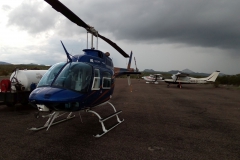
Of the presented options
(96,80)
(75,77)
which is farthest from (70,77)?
(96,80)

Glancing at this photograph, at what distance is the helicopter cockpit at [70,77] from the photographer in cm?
520

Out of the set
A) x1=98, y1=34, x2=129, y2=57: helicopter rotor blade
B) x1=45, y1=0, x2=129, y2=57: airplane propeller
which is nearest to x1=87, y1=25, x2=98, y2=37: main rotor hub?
x1=45, y1=0, x2=129, y2=57: airplane propeller

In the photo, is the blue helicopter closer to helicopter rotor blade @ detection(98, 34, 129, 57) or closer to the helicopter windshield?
the helicopter windshield

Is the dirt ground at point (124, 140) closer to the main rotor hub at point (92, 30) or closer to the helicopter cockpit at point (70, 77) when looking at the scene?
the helicopter cockpit at point (70, 77)

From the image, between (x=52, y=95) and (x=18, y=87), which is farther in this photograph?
(x=18, y=87)

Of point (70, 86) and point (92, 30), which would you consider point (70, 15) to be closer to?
point (92, 30)

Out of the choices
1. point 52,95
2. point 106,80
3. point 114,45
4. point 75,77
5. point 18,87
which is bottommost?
point 18,87

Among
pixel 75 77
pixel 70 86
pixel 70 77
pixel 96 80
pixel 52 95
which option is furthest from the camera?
pixel 96 80

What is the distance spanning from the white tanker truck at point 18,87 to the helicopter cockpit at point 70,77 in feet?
15.3

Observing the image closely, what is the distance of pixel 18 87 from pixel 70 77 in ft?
18.4

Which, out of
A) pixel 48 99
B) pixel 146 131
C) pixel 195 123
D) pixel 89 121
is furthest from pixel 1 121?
pixel 195 123

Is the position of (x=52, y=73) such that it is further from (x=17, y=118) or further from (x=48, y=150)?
(x=17, y=118)

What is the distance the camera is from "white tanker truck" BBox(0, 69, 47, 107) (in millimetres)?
9047

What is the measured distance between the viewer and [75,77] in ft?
17.8
